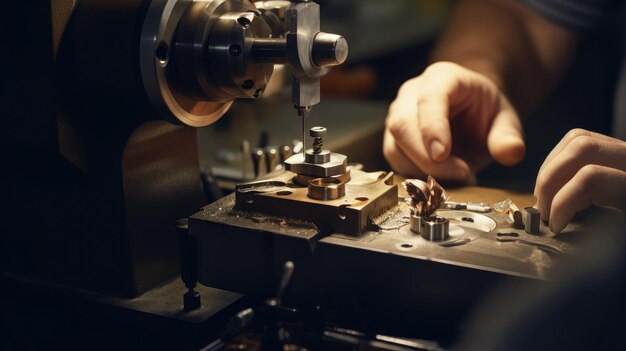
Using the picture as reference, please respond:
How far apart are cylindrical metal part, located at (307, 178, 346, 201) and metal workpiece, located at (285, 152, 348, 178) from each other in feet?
0.08

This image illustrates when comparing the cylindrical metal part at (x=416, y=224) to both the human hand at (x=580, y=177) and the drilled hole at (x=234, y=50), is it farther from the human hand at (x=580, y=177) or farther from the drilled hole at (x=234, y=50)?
the drilled hole at (x=234, y=50)

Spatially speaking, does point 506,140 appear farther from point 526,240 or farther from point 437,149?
point 526,240

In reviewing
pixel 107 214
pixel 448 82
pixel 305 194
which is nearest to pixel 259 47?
pixel 305 194

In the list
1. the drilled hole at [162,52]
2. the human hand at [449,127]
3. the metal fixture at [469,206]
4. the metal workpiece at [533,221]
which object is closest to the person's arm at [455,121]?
the human hand at [449,127]

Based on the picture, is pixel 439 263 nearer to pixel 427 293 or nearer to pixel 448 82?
pixel 427 293

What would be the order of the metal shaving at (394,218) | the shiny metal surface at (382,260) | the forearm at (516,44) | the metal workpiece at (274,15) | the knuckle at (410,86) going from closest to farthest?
the shiny metal surface at (382,260)
the metal shaving at (394,218)
the metal workpiece at (274,15)
the knuckle at (410,86)
the forearm at (516,44)

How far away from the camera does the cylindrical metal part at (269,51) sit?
79cm

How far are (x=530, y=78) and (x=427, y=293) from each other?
115cm

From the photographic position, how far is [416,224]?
778 millimetres

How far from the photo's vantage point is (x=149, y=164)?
906mm

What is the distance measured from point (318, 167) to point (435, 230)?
6.0 inches

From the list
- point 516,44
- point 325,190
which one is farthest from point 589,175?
point 516,44

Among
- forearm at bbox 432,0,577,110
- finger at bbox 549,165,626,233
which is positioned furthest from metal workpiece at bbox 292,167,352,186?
forearm at bbox 432,0,577,110

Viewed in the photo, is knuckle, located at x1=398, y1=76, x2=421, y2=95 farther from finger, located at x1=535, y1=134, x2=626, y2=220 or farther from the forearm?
the forearm
